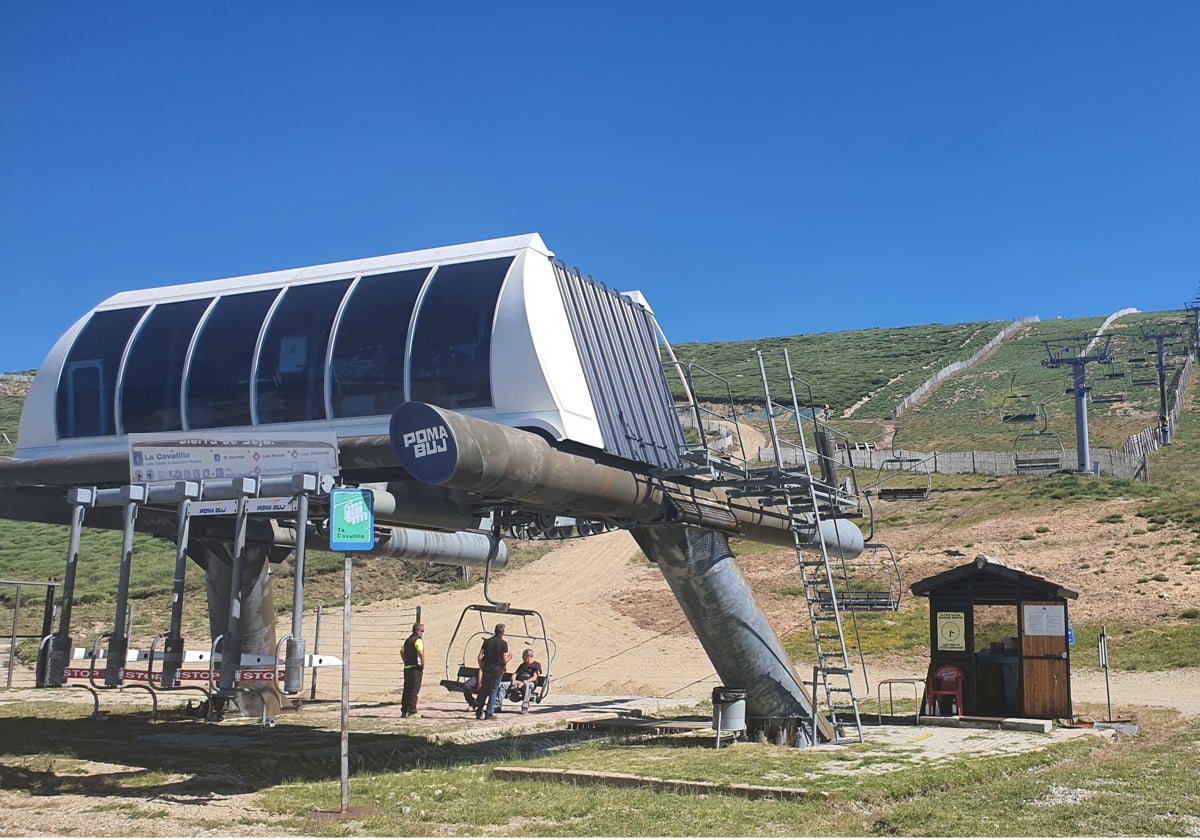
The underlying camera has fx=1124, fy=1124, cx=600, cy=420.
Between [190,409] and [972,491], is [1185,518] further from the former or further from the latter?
[190,409]

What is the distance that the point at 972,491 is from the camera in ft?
177

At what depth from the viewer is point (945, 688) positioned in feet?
61.5

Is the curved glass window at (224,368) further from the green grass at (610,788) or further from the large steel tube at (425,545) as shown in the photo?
the green grass at (610,788)

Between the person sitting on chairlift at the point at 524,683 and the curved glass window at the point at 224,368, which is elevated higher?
the curved glass window at the point at 224,368

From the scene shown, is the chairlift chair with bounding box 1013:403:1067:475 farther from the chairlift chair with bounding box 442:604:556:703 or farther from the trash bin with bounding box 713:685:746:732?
the trash bin with bounding box 713:685:746:732

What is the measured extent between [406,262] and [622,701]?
41.8 ft

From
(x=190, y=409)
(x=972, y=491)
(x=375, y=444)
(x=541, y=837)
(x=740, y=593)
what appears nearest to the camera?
(x=541, y=837)

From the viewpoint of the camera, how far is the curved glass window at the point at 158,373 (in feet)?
47.9

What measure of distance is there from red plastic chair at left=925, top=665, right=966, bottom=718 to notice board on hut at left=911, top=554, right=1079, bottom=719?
0.12 meters

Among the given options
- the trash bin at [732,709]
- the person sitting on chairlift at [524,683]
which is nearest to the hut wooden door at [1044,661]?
the trash bin at [732,709]

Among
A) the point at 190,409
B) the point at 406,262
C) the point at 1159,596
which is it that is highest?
the point at 406,262

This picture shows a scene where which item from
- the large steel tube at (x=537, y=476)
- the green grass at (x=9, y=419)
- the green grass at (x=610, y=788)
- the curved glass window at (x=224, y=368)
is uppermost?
the green grass at (x=9, y=419)

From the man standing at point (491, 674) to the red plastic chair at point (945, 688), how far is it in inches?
290

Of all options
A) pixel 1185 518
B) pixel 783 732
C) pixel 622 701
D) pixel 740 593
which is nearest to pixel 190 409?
pixel 740 593
